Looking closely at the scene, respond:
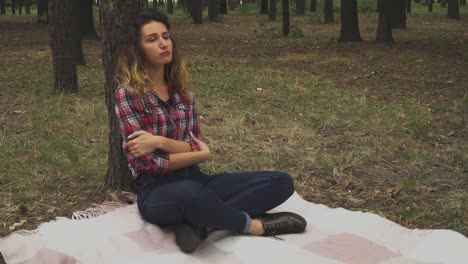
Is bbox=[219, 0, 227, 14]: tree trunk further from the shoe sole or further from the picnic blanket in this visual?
the shoe sole

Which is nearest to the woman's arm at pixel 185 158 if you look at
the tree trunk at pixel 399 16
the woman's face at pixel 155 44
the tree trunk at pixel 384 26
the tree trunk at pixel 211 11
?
the woman's face at pixel 155 44

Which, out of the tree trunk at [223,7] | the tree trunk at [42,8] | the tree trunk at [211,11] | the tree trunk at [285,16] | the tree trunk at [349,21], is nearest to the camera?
the tree trunk at [349,21]

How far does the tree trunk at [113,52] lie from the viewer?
12.2 feet

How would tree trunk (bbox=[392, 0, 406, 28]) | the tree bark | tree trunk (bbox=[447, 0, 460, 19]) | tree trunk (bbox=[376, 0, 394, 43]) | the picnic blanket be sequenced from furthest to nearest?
the tree bark, tree trunk (bbox=[447, 0, 460, 19]), tree trunk (bbox=[392, 0, 406, 28]), tree trunk (bbox=[376, 0, 394, 43]), the picnic blanket

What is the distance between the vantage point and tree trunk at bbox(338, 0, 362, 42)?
41.0ft

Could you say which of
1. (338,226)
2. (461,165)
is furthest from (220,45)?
(338,226)

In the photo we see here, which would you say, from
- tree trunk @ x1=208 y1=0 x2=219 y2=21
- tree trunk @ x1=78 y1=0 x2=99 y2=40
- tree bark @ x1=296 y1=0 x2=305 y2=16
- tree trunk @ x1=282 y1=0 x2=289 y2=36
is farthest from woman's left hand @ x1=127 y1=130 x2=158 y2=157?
tree bark @ x1=296 y1=0 x2=305 y2=16

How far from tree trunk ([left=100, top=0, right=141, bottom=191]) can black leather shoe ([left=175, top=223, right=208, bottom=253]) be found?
98 centimetres

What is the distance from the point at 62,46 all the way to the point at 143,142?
4.72 metres

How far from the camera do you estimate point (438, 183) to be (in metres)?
4.22

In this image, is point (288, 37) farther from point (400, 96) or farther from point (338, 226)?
point (338, 226)

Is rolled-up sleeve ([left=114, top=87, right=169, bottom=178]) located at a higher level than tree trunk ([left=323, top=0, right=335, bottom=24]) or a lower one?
lower

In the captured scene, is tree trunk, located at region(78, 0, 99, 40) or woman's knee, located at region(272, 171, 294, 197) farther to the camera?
tree trunk, located at region(78, 0, 99, 40)

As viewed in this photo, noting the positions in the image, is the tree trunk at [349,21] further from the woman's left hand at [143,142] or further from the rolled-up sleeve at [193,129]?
the woman's left hand at [143,142]
